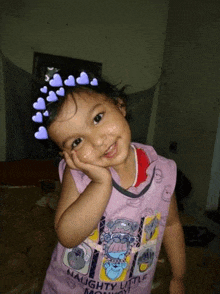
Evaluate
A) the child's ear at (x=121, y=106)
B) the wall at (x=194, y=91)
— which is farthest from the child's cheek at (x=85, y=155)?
the wall at (x=194, y=91)

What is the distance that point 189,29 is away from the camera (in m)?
2.67

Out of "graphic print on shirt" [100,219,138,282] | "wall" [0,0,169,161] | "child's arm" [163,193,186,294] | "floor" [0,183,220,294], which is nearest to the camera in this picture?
"graphic print on shirt" [100,219,138,282]

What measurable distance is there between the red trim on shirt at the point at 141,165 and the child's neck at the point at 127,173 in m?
0.02

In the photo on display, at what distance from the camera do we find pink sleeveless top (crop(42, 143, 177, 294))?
67 centimetres

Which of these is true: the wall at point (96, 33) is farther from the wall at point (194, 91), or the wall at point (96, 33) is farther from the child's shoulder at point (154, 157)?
the child's shoulder at point (154, 157)

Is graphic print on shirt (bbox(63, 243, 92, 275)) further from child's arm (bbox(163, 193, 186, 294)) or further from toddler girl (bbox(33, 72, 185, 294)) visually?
child's arm (bbox(163, 193, 186, 294))

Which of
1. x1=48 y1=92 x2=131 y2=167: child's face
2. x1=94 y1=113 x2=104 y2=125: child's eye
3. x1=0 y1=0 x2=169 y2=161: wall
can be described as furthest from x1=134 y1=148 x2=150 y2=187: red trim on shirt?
x1=0 y1=0 x2=169 y2=161: wall

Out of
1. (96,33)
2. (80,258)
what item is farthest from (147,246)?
(96,33)

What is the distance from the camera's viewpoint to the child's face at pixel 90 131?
25.0 inches

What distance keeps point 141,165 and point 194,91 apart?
205 centimetres

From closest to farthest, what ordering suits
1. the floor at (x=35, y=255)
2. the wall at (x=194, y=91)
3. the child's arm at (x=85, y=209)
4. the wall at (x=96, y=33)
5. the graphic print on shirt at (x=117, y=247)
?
the child's arm at (x=85, y=209)
the graphic print on shirt at (x=117, y=247)
the floor at (x=35, y=255)
the wall at (x=194, y=91)
the wall at (x=96, y=33)

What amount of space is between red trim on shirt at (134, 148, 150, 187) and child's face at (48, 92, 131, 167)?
0.38ft

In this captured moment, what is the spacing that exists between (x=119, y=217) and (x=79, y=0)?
3113 millimetres

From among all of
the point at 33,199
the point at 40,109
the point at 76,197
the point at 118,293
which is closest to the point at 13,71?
the point at 33,199
